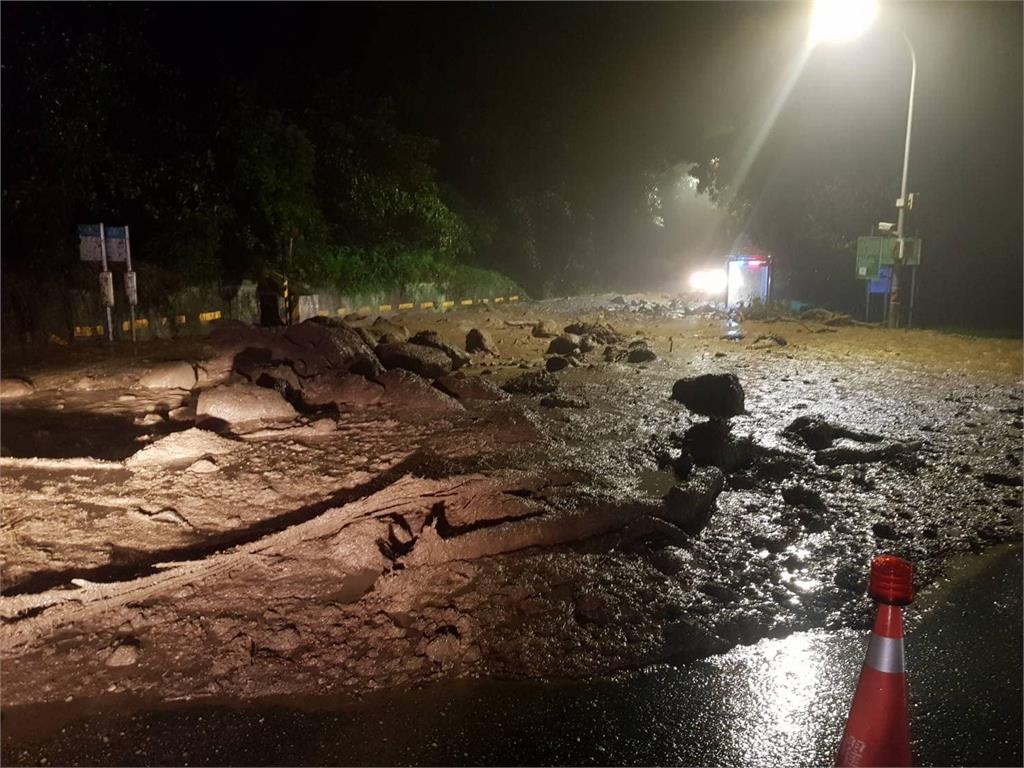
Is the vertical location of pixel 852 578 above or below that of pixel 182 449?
below

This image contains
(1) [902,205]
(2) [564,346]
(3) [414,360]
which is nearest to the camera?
(3) [414,360]

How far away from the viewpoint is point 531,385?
31.3 ft

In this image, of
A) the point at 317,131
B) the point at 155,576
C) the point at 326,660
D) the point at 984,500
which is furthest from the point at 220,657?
the point at 317,131

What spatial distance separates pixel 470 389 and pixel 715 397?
2964mm

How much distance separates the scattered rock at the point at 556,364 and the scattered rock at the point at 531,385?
5.53 feet

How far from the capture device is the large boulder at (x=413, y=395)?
26.6 feet

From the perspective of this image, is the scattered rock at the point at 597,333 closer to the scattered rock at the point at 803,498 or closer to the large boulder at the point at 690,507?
the scattered rock at the point at 803,498

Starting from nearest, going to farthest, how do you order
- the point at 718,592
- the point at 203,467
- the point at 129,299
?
the point at 718,592 → the point at 203,467 → the point at 129,299

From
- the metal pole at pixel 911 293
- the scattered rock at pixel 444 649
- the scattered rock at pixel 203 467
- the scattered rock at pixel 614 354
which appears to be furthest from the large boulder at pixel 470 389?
the metal pole at pixel 911 293

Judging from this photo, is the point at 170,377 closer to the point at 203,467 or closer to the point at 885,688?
the point at 203,467

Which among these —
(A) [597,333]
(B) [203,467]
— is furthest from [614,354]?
(B) [203,467]

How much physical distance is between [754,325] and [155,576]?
16.7 m

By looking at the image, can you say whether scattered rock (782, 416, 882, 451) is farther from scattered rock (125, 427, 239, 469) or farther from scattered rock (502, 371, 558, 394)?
scattered rock (125, 427, 239, 469)

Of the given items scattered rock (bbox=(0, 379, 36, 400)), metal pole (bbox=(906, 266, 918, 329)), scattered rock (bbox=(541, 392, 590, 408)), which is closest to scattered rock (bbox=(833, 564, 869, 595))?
scattered rock (bbox=(541, 392, 590, 408))
